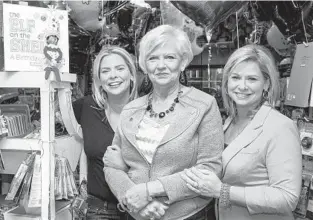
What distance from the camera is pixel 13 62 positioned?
1.58 meters

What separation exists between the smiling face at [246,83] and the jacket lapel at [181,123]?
0.83 ft

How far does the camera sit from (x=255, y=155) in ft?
4.91

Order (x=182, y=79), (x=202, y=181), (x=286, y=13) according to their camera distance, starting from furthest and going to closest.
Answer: (x=182, y=79), (x=286, y=13), (x=202, y=181)

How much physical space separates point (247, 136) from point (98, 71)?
2.71 ft

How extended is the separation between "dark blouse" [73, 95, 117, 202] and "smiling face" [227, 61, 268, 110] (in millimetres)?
665

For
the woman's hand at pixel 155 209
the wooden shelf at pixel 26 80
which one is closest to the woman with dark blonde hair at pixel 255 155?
the woman's hand at pixel 155 209

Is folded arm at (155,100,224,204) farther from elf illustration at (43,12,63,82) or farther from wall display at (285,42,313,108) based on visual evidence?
elf illustration at (43,12,63,82)

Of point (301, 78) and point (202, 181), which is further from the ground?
point (301, 78)

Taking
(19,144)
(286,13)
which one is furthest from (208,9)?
(19,144)

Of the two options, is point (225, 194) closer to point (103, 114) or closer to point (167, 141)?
point (167, 141)

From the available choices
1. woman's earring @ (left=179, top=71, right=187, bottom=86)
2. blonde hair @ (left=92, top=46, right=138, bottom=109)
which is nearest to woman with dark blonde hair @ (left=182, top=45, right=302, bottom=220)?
woman's earring @ (left=179, top=71, right=187, bottom=86)

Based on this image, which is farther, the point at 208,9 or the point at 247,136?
the point at 208,9

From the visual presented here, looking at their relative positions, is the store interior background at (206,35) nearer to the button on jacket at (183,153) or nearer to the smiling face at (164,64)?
the smiling face at (164,64)

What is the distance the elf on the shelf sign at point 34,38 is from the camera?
5.12ft
